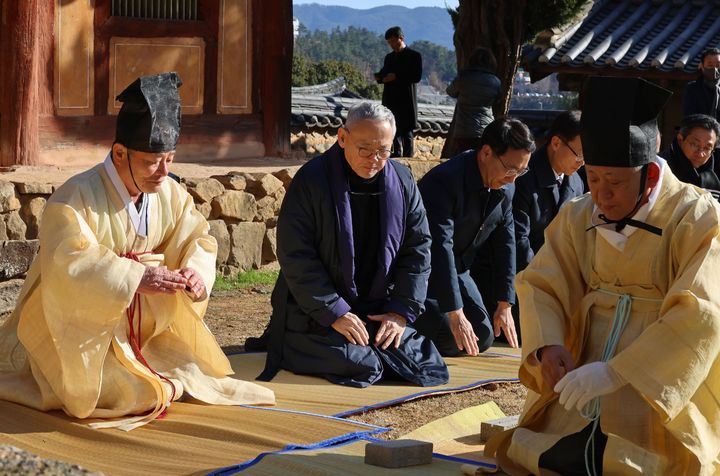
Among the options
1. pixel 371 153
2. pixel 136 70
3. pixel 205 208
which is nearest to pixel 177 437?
pixel 371 153

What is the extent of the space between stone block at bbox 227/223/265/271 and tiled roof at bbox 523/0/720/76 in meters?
6.06

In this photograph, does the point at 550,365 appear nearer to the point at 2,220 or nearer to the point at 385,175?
the point at 385,175

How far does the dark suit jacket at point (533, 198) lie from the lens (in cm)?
714

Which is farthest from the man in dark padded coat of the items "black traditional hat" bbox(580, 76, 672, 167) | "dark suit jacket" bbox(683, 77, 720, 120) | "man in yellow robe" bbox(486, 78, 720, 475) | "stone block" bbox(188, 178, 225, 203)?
"dark suit jacket" bbox(683, 77, 720, 120)

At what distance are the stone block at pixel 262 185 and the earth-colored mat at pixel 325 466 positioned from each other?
5.21 m

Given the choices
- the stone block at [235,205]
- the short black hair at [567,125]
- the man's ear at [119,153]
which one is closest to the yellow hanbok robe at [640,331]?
the man's ear at [119,153]

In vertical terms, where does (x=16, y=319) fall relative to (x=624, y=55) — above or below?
below

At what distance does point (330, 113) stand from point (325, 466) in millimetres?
11624

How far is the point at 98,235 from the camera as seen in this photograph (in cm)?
509

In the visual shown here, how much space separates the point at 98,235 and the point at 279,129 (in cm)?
555

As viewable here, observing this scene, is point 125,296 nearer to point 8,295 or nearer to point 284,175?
point 8,295

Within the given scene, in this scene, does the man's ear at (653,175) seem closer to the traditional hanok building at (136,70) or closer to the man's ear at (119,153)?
the man's ear at (119,153)

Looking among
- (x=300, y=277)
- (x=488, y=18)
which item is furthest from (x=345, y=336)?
(x=488, y=18)

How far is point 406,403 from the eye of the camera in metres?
5.58
